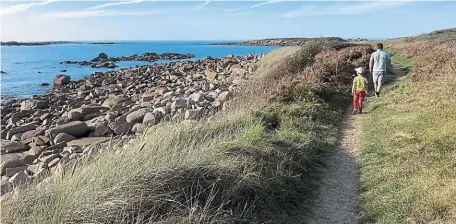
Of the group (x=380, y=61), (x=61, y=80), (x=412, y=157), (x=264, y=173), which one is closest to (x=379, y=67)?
(x=380, y=61)

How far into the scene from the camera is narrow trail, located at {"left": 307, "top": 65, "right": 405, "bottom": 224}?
562 cm

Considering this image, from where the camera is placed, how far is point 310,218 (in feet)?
18.5

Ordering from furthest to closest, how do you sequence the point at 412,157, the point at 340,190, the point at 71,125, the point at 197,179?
the point at 71,125
the point at 412,157
the point at 340,190
the point at 197,179

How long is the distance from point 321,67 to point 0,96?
23.2 metres

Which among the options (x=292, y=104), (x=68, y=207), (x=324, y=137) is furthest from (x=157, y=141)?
(x=292, y=104)

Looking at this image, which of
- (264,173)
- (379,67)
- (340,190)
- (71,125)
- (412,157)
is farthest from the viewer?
(71,125)

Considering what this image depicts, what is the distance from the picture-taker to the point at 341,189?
6.55 meters

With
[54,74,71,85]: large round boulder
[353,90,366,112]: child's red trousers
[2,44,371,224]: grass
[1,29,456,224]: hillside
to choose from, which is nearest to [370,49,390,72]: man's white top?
[353,90,366,112]: child's red trousers

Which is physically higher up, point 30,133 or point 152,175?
point 152,175

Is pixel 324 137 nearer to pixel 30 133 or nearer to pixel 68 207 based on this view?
pixel 68 207

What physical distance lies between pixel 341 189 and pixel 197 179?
246 centimetres

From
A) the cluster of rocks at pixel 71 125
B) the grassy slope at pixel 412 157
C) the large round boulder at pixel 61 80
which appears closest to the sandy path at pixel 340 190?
the grassy slope at pixel 412 157

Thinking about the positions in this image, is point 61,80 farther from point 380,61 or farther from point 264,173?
point 264,173

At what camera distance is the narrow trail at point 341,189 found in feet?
18.5
